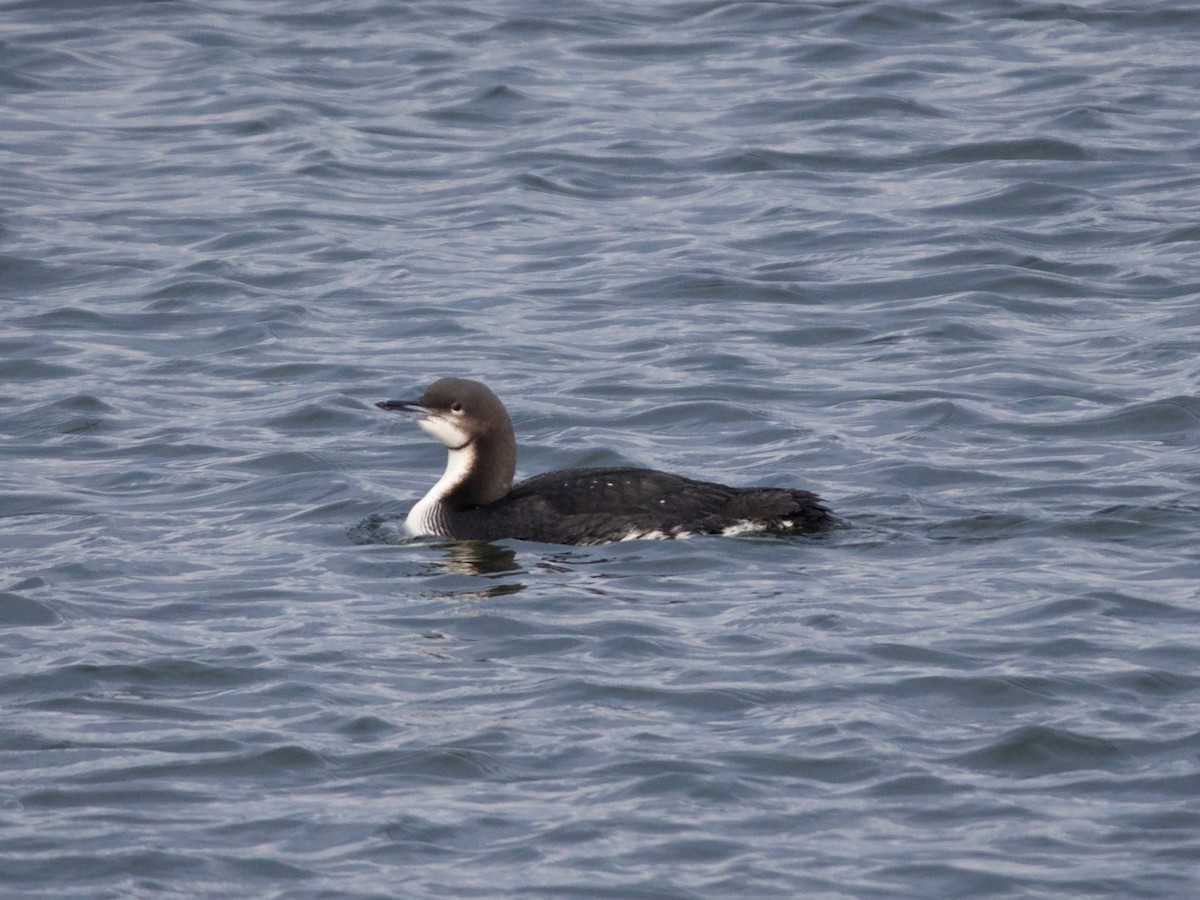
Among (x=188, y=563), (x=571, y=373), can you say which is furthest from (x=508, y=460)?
(x=571, y=373)

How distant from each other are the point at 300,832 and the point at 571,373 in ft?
18.8

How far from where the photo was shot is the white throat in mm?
9258

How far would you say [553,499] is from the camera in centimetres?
909

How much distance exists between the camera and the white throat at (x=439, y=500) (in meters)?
9.26

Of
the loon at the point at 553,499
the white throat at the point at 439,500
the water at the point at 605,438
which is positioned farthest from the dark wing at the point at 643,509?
the white throat at the point at 439,500

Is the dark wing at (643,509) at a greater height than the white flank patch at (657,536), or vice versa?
the dark wing at (643,509)

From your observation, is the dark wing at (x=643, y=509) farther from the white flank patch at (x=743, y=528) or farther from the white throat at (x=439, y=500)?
the white throat at (x=439, y=500)

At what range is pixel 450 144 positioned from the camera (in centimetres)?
1608

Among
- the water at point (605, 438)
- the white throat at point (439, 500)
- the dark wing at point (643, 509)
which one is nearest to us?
the water at point (605, 438)

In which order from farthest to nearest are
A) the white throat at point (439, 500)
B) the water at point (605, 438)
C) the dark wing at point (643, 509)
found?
the white throat at point (439, 500) → the dark wing at point (643, 509) → the water at point (605, 438)

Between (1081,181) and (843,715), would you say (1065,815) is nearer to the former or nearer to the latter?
(843,715)

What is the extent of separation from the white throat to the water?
159 millimetres

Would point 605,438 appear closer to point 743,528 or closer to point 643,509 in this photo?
point 643,509

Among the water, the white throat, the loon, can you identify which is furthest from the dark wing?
the white throat
